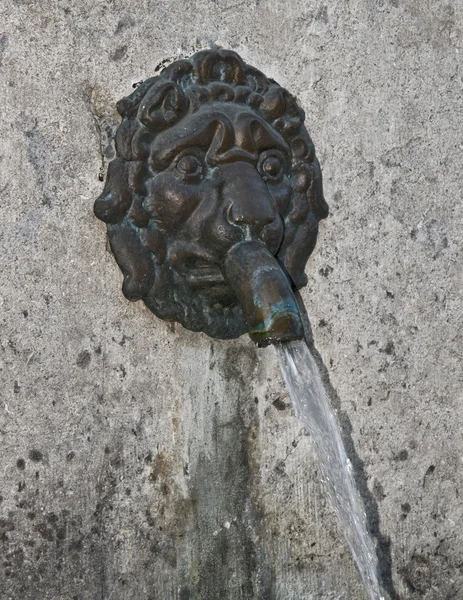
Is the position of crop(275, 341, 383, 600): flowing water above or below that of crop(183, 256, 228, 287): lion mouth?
below

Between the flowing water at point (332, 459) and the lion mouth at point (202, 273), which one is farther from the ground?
the lion mouth at point (202, 273)

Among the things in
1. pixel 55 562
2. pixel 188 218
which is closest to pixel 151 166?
pixel 188 218

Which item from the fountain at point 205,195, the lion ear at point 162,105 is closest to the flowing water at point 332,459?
the fountain at point 205,195

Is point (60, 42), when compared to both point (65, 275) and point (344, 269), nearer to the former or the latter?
point (65, 275)

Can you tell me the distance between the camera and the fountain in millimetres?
1497

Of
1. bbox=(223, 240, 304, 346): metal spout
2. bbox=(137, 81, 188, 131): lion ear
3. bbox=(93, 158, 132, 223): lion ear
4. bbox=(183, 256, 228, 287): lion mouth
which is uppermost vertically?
bbox=(137, 81, 188, 131): lion ear

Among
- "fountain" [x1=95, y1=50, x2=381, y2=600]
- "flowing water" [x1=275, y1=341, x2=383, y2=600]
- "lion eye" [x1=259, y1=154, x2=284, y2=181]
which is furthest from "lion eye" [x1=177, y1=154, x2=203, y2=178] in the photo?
"flowing water" [x1=275, y1=341, x2=383, y2=600]

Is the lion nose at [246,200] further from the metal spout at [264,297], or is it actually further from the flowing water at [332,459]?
the flowing water at [332,459]

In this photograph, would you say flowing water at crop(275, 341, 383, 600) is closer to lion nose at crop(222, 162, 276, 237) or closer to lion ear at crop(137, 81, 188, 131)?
lion nose at crop(222, 162, 276, 237)

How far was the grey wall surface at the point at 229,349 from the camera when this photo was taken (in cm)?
146

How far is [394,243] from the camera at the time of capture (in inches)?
67.6

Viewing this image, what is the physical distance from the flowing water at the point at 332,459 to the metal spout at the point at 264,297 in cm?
15

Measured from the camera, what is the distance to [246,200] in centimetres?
149

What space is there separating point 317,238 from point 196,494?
46cm
